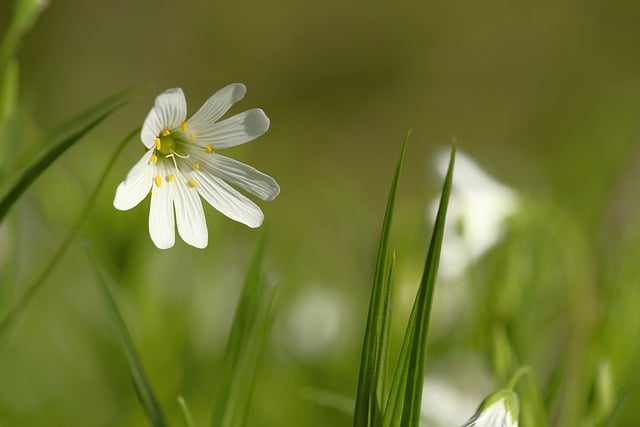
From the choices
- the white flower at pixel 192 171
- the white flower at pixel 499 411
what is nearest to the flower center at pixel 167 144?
the white flower at pixel 192 171

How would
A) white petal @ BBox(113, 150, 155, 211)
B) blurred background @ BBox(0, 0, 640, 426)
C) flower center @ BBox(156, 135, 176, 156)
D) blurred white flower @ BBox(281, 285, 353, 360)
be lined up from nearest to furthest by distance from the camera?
white petal @ BBox(113, 150, 155, 211), flower center @ BBox(156, 135, 176, 156), blurred background @ BBox(0, 0, 640, 426), blurred white flower @ BBox(281, 285, 353, 360)

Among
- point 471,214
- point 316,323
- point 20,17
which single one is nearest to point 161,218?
point 20,17

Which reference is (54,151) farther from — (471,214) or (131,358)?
(471,214)

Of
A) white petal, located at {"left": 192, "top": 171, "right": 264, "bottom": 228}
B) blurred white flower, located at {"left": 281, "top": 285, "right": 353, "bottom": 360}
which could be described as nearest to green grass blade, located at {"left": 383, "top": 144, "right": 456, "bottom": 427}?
white petal, located at {"left": 192, "top": 171, "right": 264, "bottom": 228}

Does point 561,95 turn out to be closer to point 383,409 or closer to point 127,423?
point 127,423

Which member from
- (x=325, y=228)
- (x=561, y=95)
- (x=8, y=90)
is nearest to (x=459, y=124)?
(x=561, y=95)

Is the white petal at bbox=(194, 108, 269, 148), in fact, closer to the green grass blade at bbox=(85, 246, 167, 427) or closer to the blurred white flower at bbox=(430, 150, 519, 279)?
the green grass blade at bbox=(85, 246, 167, 427)
